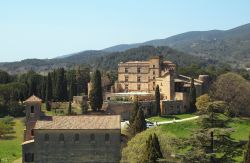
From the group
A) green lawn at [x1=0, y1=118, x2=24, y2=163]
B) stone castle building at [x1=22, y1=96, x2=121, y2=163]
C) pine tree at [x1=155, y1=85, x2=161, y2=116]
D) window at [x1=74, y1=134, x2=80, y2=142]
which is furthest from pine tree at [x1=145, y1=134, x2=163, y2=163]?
pine tree at [x1=155, y1=85, x2=161, y2=116]

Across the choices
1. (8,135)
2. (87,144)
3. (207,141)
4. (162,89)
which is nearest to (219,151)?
(207,141)

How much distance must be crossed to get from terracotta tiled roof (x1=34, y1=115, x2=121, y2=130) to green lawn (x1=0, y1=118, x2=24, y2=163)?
27.4ft

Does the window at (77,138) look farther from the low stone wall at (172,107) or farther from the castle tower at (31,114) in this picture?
the low stone wall at (172,107)

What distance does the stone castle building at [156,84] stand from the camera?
7890 cm

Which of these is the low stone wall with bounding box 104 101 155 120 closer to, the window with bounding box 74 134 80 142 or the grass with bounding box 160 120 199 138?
the grass with bounding box 160 120 199 138

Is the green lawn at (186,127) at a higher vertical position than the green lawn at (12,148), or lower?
higher

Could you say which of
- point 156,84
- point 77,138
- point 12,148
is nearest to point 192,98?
point 156,84

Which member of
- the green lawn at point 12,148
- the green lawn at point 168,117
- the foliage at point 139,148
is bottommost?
the green lawn at point 12,148

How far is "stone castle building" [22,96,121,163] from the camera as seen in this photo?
50500 millimetres

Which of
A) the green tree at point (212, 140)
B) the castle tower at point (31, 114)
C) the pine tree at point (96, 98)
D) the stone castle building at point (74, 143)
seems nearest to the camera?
the green tree at point (212, 140)

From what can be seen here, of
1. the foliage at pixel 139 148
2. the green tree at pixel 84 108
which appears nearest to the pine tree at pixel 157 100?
the green tree at pixel 84 108

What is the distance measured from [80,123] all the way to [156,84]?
33818mm

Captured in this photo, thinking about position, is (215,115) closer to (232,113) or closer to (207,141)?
(207,141)

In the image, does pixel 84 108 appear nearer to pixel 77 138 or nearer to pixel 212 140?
pixel 77 138
